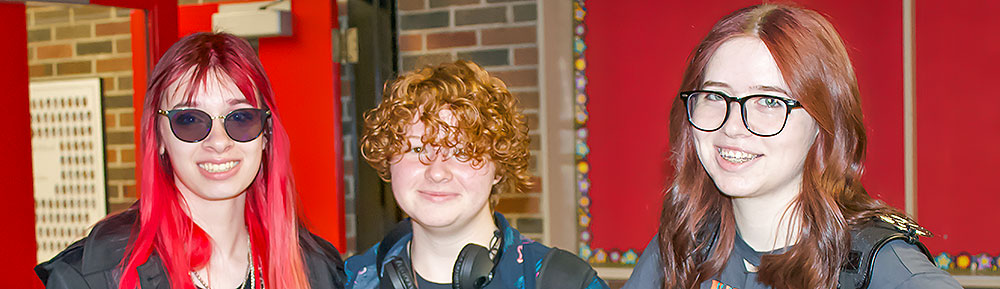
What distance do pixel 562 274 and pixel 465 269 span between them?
0.25m

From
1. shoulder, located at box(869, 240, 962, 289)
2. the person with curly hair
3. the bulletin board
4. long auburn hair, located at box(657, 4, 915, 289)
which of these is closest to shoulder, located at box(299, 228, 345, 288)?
the person with curly hair

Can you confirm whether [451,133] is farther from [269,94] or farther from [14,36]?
[14,36]

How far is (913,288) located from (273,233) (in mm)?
1635

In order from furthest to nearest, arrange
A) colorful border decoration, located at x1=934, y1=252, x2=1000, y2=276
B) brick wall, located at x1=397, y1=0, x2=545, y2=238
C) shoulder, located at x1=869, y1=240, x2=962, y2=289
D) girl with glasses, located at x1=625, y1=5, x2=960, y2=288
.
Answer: brick wall, located at x1=397, y1=0, x2=545, y2=238, colorful border decoration, located at x1=934, y1=252, x2=1000, y2=276, girl with glasses, located at x1=625, y1=5, x2=960, y2=288, shoulder, located at x1=869, y1=240, x2=962, y2=289

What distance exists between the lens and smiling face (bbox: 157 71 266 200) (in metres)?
2.13

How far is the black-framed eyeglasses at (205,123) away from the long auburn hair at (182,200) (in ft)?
0.15

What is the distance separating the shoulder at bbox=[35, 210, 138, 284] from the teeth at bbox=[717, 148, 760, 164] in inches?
61.4

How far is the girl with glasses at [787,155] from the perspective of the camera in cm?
174

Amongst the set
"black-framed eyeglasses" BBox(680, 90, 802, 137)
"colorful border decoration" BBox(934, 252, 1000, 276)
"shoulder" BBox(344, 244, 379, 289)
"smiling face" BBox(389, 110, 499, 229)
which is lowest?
"colorful border decoration" BBox(934, 252, 1000, 276)

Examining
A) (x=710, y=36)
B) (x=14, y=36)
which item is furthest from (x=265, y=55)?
(x=710, y=36)

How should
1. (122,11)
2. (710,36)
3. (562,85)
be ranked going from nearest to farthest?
(710,36) → (122,11) → (562,85)

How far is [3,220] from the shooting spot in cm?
302

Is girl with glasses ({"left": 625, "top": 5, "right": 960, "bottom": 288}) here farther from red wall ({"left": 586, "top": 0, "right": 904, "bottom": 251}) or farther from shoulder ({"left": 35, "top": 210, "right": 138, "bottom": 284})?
red wall ({"left": 586, "top": 0, "right": 904, "bottom": 251})

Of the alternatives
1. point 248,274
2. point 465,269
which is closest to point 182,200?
point 248,274
